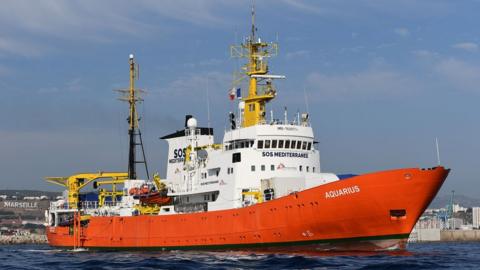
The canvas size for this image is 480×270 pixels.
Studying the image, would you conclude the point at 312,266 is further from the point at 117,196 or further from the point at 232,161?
the point at 117,196

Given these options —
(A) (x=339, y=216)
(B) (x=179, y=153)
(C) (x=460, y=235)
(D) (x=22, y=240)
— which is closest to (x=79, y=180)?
(B) (x=179, y=153)

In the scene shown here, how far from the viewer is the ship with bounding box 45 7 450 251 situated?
3312 centimetres

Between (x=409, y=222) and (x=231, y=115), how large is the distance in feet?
45.0

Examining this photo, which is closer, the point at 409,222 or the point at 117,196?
the point at 409,222

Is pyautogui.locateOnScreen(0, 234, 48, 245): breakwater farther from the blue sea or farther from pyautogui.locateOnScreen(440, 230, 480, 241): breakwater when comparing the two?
the blue sea

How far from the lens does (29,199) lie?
19475 cm

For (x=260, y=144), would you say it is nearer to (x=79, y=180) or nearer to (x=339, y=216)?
(x=339, y=216)

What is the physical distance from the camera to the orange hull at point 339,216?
32594mm

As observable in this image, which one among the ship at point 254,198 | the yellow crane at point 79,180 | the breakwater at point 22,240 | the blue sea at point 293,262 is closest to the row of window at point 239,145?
the ship at point 254,198

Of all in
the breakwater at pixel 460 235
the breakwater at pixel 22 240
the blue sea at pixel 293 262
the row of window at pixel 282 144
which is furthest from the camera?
the breakwater at pixel 460 235

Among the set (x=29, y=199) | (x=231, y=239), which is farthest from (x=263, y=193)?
(x=29, y=199)

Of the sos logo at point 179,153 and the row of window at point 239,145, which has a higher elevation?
the sos logo at point 179,153

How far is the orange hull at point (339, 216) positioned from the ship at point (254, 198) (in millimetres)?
47

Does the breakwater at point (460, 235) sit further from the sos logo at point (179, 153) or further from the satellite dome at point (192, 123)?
the satellite dome at point (192, 123)
